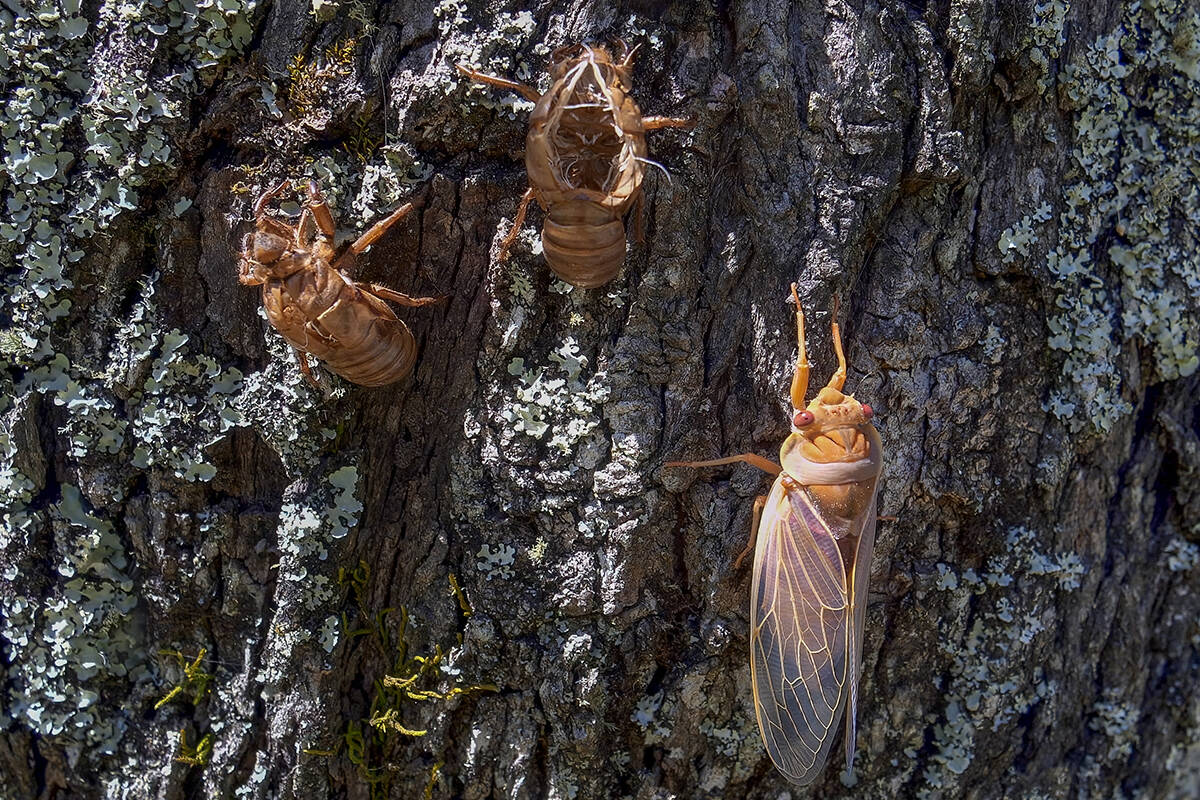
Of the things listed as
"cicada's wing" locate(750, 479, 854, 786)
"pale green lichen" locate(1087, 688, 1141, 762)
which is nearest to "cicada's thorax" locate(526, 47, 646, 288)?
"cicada's wing" locate(750, 479, 854, 786)

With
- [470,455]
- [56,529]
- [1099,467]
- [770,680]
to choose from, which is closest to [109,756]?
[56,529]

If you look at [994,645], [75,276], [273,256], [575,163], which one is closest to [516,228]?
[575,163]

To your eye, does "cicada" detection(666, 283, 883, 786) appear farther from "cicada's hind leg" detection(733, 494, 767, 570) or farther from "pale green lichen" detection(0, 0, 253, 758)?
"pale green lichen" detection(0, 0, 253, 758)

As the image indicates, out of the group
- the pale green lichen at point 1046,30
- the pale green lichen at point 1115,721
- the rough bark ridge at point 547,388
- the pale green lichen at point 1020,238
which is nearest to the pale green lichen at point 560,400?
the rough bark ridge at point 547,388

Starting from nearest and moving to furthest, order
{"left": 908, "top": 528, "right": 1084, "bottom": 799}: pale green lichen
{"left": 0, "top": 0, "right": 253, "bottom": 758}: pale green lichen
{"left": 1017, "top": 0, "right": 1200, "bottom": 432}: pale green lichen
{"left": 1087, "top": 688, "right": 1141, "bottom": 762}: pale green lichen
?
{"left": 0, "top": 0, "right": 253, "bottom": 758}: pale green lichen < {"left": 1017, "top": 0, "right": 1200, "bottom": 432}: pale green lichen < {"left": 908, "top": 528, "right": 1084, "bottom": 799}: pale green lichen < {"left": 1087, "top": 688, "right": 1141, "bottom": 762}: pale green lichen

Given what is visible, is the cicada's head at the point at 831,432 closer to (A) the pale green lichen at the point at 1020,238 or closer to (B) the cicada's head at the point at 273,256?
(A) the pale green lichen at the point at 1020,238
